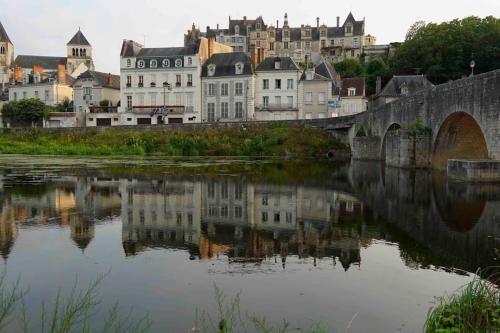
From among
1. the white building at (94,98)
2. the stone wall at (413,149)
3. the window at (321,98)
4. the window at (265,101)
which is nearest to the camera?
the stone wall at (413,149)

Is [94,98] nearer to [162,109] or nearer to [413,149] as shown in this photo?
[162,109]

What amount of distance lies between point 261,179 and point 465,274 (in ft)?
48.1

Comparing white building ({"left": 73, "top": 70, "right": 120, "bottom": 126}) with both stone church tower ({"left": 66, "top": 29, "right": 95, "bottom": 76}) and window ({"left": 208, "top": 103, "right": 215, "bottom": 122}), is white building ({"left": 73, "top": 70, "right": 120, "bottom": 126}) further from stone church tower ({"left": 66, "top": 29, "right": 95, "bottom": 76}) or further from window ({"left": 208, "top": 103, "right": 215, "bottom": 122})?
stone church tower ({"left": 66, "top": 29, "right": 95, "bottom": 76})

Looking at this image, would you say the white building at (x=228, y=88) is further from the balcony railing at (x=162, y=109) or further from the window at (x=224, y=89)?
the balcony railing at (x=162, y=109)

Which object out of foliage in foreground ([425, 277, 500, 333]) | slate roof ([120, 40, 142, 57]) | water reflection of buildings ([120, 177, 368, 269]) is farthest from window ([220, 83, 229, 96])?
foliage in foreground ([425, 277, 500, 333])

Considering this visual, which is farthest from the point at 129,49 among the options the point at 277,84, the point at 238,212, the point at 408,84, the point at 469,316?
the point at 469,316

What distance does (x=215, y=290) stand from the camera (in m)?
7.02

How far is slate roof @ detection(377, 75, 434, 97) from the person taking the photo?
52.3 m

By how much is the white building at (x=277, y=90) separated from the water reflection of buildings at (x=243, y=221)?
1474 inches

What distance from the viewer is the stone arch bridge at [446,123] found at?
2083cm

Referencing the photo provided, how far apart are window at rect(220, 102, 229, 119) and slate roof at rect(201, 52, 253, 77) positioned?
3067 millimetres

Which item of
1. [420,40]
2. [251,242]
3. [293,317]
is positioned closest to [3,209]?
[251,242]

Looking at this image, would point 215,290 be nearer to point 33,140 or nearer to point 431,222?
point 431,222

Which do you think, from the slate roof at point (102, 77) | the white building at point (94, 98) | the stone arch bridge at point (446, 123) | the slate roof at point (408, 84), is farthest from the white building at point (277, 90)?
the slate roof at point (102, 77)
